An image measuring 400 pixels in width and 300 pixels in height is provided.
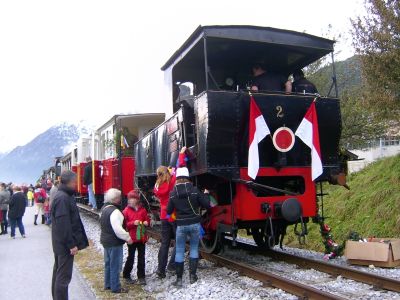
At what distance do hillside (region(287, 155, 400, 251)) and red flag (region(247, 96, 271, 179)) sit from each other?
3.73m

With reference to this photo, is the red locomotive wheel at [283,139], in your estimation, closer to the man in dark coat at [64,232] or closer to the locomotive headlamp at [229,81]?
the locomotive headlamp at [229,81]

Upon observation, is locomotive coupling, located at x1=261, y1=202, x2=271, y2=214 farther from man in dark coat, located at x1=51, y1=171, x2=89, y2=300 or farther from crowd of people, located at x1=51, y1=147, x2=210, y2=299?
man in dark coat, located at x1=51, y1=171, x2=89, y2=300

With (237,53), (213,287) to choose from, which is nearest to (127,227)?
(213,287)

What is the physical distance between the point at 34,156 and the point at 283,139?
168 metres

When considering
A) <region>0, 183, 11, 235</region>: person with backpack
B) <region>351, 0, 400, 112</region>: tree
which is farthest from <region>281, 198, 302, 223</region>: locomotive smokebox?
<region>0, 183, 11, 235</region>: person with backpack

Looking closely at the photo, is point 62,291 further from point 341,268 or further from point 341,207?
point 341,207

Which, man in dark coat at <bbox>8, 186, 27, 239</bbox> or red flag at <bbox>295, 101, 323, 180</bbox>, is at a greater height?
red flag at <bbox>295, 101, 323, 180</bbox>

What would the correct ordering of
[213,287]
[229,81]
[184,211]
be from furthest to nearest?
[229,81]
[184,211]
[213,287]

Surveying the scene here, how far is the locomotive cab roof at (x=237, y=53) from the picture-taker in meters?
7.08

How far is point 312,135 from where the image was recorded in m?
7.21

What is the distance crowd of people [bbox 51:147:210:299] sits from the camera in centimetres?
517

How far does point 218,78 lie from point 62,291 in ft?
15.8

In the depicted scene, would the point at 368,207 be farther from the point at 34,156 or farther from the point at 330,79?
the point at 34,156

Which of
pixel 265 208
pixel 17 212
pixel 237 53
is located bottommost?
pixel 17 212
